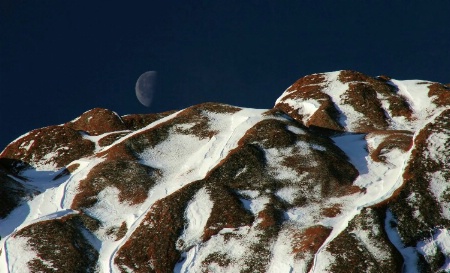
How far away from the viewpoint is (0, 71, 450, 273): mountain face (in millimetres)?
59656

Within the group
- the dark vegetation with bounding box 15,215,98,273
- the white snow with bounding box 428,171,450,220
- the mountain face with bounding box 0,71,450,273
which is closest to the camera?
the mountain face with bounding box 0,71,450,273

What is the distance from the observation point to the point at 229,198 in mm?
67875

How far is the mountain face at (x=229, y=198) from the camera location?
2349 inches

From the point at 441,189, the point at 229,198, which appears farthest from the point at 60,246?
the point at 441,189

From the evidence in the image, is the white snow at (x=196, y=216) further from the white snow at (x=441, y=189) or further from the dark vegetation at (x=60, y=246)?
the white snow at (x=441, y=189)

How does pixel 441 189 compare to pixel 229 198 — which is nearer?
pixel 441 189

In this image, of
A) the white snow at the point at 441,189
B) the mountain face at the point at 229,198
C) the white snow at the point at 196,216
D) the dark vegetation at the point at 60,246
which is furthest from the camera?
the white snow at the point at 196,216

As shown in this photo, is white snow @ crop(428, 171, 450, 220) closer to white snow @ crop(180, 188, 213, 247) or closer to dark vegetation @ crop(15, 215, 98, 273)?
white snow @ crop(180, 188, 213, 247)

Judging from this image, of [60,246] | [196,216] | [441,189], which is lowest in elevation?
[60,246]

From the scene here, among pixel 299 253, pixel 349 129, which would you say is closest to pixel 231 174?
pixel 299 253

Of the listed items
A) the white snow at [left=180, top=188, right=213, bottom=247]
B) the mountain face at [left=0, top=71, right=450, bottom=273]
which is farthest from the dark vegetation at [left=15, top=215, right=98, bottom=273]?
the white snow at [left=180, top=188, right=213, bottom=247]

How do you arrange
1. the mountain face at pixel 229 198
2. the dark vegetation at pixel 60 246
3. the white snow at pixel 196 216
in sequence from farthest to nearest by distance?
the white snow at pixel 196 216 → the dark vegetation at pixel 60 246 → the mountain face at pixel 229 198

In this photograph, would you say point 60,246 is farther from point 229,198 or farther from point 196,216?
point 229,198

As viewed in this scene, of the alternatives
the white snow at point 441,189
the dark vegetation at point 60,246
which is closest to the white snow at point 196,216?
the dark vegetation at point 60,246
